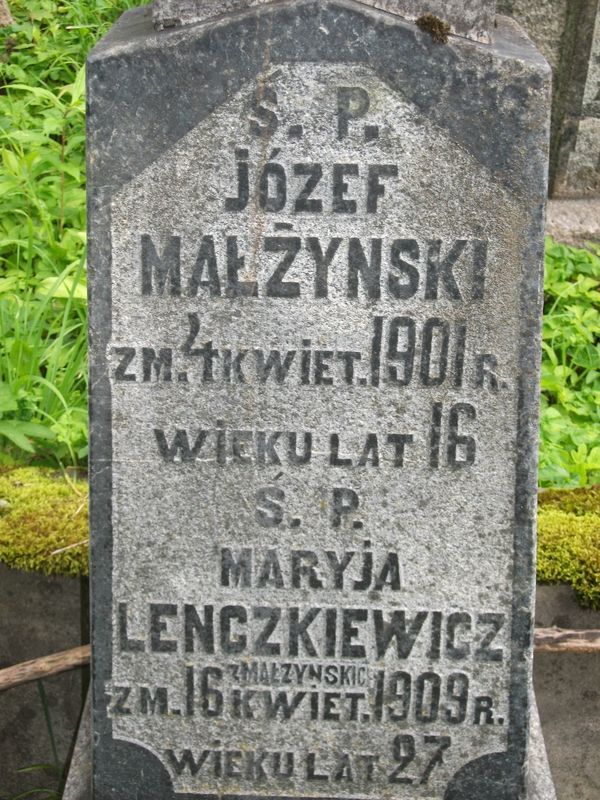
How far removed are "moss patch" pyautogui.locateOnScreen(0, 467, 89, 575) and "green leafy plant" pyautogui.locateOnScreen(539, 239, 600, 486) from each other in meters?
1.24

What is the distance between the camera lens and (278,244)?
6.11 feet

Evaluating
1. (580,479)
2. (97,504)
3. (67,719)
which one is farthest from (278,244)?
(580,479)

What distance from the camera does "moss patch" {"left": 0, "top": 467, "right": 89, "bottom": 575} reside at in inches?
97.9

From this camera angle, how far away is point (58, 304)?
144 inches

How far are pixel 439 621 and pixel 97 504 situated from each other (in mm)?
589

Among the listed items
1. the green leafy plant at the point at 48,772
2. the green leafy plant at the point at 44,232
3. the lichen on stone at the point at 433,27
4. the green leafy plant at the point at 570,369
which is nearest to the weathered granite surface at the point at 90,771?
the green leafy plant at the point at 48,772

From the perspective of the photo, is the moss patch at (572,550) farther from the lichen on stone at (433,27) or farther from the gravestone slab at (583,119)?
the gravestone slab at (583,119)

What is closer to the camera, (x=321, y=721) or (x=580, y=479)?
(x=321, y=721)

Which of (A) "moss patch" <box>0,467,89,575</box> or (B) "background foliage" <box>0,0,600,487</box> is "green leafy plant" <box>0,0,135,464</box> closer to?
(B) "background foliage" <box>0,0,600,487</box>

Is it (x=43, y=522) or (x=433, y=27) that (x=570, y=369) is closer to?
(x=43, y=522)

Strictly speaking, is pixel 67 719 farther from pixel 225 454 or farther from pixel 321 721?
pixel 225 454

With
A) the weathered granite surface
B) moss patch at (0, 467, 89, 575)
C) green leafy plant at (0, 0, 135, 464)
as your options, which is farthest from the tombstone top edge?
green leafy plant at (0, 0, 135, 464)

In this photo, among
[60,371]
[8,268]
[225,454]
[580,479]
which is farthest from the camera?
[8,268]

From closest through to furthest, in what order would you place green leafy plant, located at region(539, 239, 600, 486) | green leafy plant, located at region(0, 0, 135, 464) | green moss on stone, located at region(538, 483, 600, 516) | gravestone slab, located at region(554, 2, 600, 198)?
green moss on stone, located at region(538, 483, 600, 516) → green leafy plant, located at region(0, 0, 135, 464) → green leafy plant, located at region(539, 239, 600, 486) → gravestone slab, located at region(554, 2, 600, 198)
